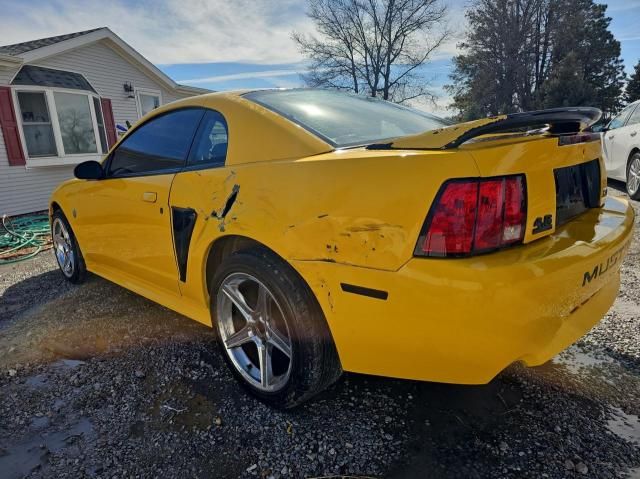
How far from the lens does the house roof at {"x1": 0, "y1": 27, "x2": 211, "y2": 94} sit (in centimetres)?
842

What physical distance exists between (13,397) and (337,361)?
73.4 inches

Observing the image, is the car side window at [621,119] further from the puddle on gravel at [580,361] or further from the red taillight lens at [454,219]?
the red taillight lens at [454,219]

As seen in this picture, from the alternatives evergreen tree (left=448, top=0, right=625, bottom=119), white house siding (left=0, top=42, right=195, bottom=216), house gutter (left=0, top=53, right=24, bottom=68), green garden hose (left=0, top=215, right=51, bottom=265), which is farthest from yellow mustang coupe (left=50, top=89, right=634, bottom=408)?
evergreen tree (left=448, top=0, right=625, bottom=119)

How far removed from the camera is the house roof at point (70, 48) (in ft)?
27.6

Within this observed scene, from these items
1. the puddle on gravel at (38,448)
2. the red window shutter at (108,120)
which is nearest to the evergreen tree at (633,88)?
the red window shutter at (108,120)

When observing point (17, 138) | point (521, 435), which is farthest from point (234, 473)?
point (17, 138)

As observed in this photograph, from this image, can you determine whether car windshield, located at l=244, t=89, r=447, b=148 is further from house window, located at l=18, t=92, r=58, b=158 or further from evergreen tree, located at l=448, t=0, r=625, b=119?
evergreen tree, located at l=448, t=0, r=625, b=119

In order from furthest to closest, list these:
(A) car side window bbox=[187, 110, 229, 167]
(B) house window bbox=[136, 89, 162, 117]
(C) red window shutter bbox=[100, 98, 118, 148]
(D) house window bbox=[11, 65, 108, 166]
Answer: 1. (B) house window bbox=[136, 89, 162, 117]
2. (C) red window shutter bbox=[100, 98, 118, 148]
3. (D) house window bbox=[11, 65, 108, 166]
4. (A) car side window bbox=[187, 110, 229, 167]

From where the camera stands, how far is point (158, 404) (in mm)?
2186

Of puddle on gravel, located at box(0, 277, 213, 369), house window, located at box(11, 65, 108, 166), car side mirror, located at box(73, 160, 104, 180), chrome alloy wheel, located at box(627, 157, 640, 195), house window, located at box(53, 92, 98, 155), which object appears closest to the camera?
puddle on gravel, located at box(0, 277, 213, 369)

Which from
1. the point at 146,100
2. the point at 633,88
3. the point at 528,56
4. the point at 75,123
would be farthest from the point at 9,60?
the point at 633,88

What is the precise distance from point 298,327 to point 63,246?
10.9 feet

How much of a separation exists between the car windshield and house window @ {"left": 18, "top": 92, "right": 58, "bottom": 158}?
869cm

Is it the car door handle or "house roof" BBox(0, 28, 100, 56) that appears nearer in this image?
the car door handle
